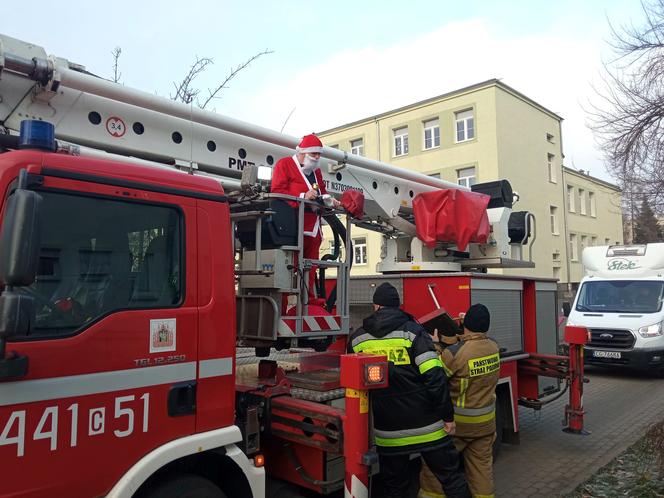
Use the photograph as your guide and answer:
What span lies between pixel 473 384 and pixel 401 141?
25781 mm

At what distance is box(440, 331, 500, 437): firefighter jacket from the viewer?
14.6 feet

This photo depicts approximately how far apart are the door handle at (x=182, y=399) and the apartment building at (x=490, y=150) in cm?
2115

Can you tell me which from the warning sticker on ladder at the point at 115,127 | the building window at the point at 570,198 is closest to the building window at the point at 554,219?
the building window at the point at 570,198

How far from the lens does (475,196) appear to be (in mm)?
6188

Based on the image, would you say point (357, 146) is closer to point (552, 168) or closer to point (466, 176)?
point (466, 176)

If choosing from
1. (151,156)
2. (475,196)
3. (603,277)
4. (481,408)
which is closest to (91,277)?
(151,156)

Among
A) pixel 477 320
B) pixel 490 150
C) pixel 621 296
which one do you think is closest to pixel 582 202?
pixel 490 150

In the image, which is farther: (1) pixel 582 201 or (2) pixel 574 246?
(1) pixel 582 201

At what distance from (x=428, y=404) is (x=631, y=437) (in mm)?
4778

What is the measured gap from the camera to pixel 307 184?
13.7 ft

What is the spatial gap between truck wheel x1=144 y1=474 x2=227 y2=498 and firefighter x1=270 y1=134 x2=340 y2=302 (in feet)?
4.92

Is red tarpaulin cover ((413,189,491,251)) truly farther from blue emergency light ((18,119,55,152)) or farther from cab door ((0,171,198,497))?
blue emergency light ((18,119,55,152))

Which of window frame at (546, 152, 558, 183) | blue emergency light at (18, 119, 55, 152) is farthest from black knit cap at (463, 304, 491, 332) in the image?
window frame at (546, 152, 558, 183)

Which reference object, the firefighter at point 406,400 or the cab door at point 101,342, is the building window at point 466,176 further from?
the cab door at point 101,342
